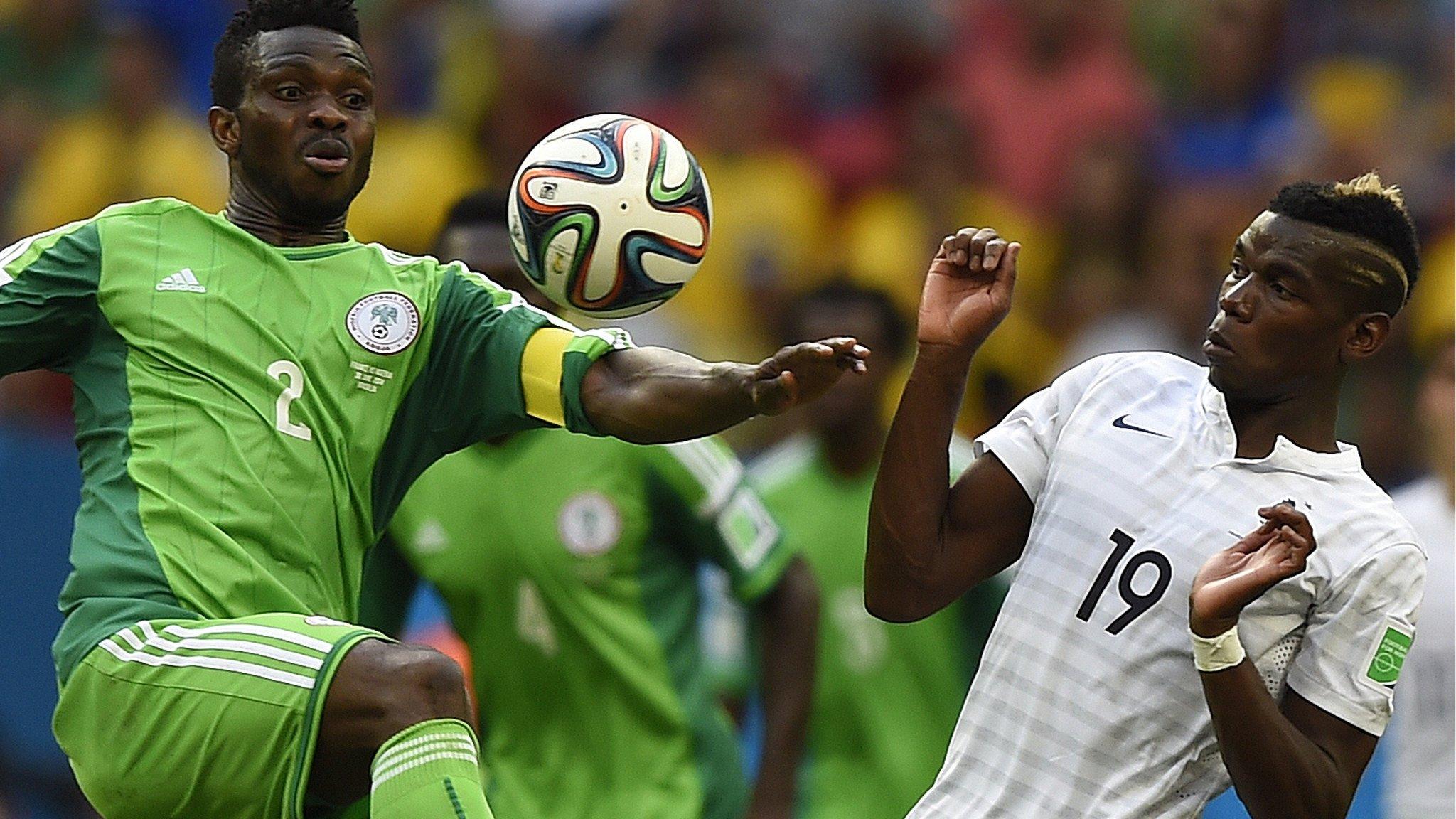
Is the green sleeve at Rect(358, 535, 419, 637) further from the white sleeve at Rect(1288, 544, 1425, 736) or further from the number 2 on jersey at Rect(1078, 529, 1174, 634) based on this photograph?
the white sleeve at Rect(1288, 544, 1425, 736)

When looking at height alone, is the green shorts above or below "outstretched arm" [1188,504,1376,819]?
below

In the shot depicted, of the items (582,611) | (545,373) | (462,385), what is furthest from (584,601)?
(545,373)

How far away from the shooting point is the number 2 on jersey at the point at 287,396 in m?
4.86

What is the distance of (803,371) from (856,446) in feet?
11.4

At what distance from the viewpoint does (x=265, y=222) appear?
16.7ft

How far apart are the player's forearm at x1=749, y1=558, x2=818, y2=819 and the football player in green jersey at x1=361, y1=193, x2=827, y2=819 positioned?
0.61 feet

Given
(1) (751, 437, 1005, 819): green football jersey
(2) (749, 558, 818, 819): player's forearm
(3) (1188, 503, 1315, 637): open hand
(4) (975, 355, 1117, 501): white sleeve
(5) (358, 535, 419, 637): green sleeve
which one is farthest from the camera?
(1) (751, 437, 1005, 819): green football jersey

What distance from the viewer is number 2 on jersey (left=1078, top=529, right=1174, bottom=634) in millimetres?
4570

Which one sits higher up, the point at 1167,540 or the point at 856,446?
the point at 1167,540

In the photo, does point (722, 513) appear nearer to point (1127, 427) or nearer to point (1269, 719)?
point (1127, 427)

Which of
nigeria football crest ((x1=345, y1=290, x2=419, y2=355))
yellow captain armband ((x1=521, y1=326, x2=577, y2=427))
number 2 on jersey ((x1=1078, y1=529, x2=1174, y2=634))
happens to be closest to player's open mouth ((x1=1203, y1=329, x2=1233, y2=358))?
number 2 on jersey ((x1=1078, y1=529, x2=1174, y2=634))

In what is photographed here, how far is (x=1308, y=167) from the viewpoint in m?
10.2

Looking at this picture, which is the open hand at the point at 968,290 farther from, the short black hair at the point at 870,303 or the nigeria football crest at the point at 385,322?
the short black hair at the point at 870,303

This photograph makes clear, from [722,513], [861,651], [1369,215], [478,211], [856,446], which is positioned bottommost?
[861,651]
